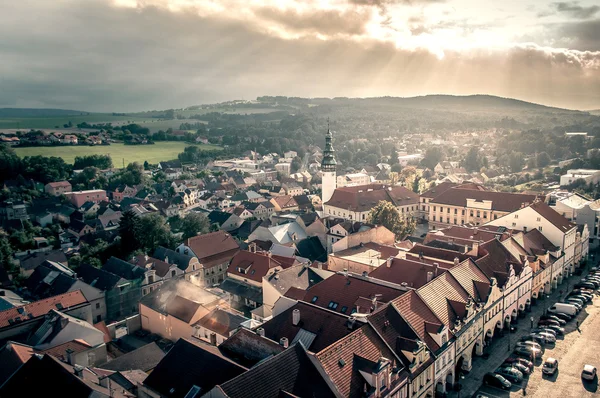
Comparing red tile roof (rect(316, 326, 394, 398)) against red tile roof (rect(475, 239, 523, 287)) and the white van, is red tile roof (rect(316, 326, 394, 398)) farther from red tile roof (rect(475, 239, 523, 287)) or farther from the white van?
the white van

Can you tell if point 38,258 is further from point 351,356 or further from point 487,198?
point 487,198

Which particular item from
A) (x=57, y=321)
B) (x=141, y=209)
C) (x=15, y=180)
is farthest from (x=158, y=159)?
(x=57, y=321)

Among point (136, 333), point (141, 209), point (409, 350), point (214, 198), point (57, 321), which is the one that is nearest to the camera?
point (409, 350)

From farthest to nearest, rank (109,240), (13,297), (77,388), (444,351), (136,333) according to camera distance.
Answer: (109,240) < (13,297) < (136,333) < (444,351) < (77,388)

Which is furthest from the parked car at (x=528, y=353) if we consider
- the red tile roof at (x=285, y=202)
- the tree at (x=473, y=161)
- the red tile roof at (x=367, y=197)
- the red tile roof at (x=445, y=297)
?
the tree at (x=473, y=161)

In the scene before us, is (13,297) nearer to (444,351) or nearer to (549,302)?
(444,351)

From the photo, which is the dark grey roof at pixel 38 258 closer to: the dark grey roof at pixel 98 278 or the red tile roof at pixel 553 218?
the dark grey roof at pixel 98 278
